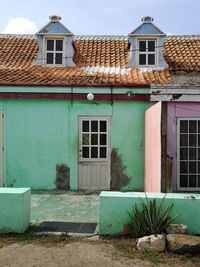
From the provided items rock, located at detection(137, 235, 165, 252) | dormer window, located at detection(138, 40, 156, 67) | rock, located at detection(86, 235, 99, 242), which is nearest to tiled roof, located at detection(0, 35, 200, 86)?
dormer window, located at detection(138, 40, 156, 67)

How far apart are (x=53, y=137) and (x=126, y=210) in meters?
5.26

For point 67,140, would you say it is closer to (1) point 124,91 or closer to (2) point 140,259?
(1) point 124,91

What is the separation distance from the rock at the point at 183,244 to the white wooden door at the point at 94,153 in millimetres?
5436

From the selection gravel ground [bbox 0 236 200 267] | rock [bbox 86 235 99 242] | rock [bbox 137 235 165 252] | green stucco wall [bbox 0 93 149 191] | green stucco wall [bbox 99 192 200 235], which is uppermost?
green stucco wall [bbox 0 93 149 191]

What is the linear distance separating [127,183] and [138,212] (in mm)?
4884

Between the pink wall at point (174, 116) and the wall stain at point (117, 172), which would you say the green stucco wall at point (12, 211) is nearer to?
the wall stain at point (117, 172)

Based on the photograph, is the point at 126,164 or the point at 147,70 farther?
the point at 147,70

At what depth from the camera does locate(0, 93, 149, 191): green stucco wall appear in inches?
418

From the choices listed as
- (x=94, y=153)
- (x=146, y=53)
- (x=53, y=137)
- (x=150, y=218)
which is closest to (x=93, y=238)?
(x=150, y=218)

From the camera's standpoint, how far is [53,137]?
10688 millimetres

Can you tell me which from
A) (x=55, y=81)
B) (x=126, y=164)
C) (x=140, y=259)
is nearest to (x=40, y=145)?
(x=55, y=81)

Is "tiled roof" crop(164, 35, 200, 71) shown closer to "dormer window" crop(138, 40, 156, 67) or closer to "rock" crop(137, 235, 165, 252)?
"dormer window" crop(138, 40, 156, 67)

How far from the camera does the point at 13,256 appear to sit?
16.9 ft

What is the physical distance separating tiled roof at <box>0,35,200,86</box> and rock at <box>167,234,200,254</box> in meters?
6.03
